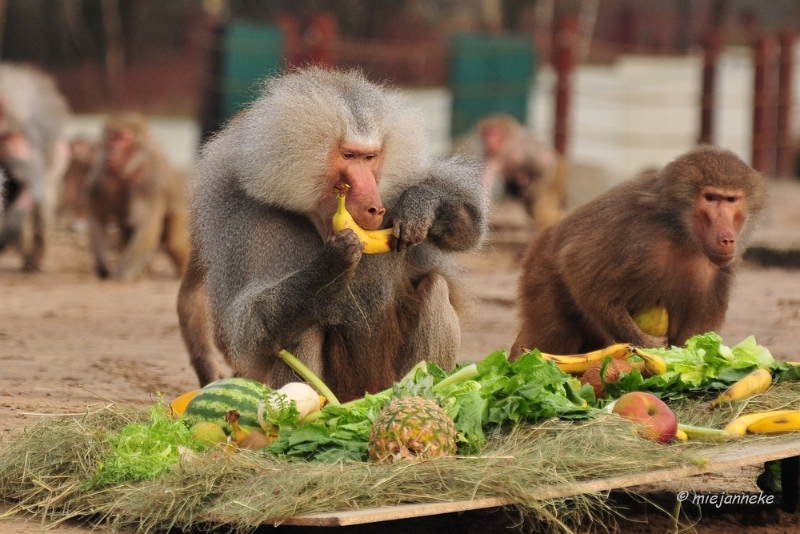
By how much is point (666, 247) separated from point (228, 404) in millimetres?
2313

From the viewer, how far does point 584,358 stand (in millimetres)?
4879

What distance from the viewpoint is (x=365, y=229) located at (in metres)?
4.47

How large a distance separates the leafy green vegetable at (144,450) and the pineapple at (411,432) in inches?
23.3

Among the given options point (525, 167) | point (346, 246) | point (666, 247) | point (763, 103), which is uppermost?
point (346, 246)

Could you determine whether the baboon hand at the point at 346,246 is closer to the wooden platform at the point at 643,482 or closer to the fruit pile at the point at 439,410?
the fruit pile at the point at 439,410

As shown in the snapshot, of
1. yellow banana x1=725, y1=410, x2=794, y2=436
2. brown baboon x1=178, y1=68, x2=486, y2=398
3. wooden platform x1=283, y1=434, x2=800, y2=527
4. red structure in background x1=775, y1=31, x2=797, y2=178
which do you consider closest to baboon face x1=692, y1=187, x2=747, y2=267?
brown baboon x1=178, y1=68, x2=486, y2=398

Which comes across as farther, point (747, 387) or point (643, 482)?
point (747, 387)

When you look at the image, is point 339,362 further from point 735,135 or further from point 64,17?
point 64,17

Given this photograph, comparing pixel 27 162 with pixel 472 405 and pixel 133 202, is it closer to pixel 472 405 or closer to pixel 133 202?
pixel 133 202

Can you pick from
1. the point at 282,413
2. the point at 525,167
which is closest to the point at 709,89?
the point at 525,167

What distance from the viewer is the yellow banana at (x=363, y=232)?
443 centimetres

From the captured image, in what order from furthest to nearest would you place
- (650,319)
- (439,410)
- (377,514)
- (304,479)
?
(650,319)
(439,410)
(304,479)
(377,514)

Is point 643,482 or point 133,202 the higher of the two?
point 643,482

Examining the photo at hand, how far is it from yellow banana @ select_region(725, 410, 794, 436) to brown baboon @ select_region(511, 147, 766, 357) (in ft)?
4.32
